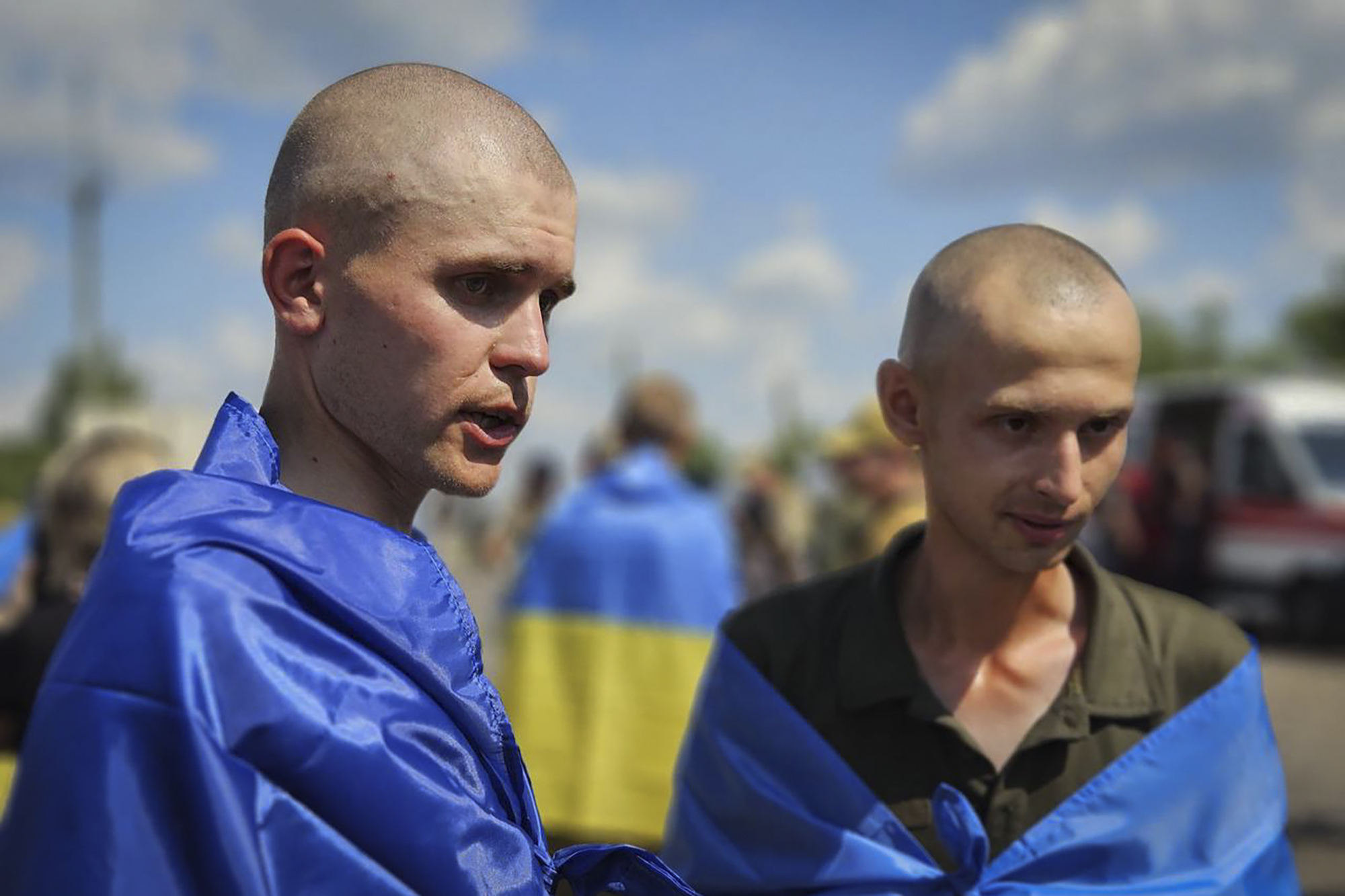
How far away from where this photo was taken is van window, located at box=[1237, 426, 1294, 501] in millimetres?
14242

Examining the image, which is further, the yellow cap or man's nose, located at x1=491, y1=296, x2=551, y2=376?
the yellow cap

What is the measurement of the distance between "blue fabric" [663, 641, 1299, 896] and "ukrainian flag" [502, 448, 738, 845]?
3112 millimetres

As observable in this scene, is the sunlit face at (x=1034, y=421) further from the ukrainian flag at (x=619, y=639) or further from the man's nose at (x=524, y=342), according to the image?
the ukrainian flag at (x=619, y=639)

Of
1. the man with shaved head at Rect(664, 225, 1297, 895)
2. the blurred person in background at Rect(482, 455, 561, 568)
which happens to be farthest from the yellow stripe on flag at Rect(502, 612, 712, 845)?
the blurred person in background at Rect(482, 455, 561, 568)

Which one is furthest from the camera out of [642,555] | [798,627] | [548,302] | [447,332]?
[642,555]

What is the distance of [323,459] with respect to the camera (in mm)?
1721

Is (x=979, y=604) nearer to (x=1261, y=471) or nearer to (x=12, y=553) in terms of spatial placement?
(x=12, y=553)

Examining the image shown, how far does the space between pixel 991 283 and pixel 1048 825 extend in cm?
89

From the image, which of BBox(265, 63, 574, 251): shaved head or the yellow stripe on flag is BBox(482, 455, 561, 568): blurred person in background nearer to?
the yellow stripe on flag

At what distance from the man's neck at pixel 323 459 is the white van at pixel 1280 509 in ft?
45.9

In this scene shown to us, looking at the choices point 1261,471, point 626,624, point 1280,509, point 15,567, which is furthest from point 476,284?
point 1261,471

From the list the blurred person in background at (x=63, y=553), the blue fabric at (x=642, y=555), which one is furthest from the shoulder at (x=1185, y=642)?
the blue fabric at (x=642, y=555)

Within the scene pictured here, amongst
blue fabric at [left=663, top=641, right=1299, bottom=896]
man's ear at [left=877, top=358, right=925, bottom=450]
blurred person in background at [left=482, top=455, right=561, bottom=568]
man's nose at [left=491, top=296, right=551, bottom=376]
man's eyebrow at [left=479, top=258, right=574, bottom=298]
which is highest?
man's eyebrow at [left=479, top=258, right=574, bottom=298]

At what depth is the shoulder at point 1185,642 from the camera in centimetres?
237
